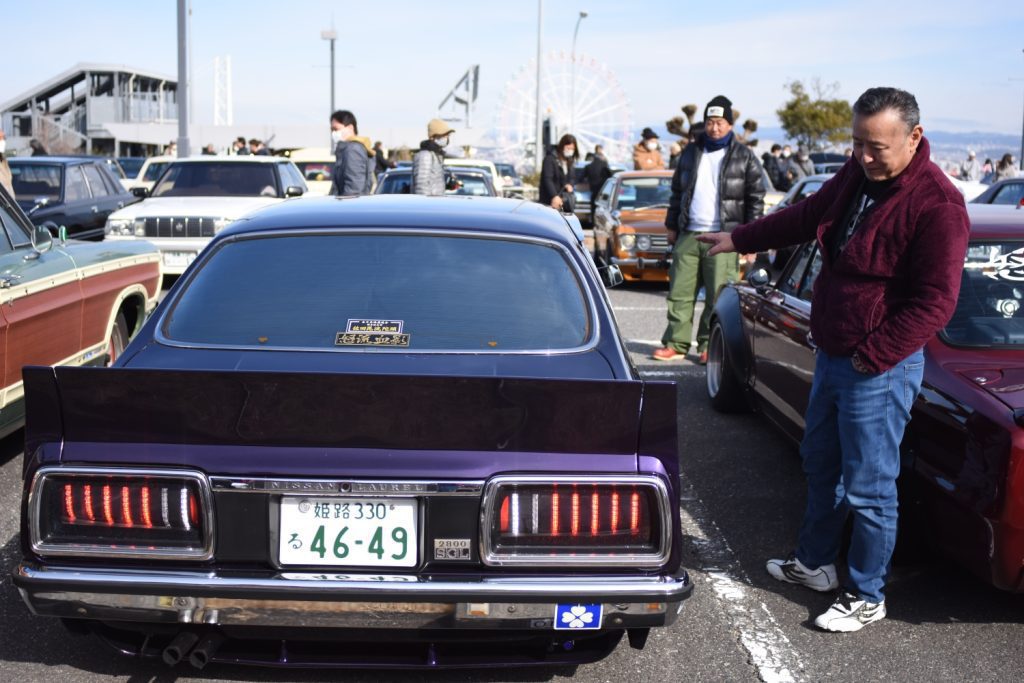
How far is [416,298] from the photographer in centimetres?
364

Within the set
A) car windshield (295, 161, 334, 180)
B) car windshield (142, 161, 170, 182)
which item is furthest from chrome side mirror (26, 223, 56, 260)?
car windshield (295, 161, 334, 180)

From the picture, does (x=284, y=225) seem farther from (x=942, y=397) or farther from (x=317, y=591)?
(x=942, y=397)

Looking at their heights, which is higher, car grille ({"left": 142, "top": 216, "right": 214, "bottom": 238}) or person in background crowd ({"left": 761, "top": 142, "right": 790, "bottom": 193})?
person in background crowd ({"left": 761, "top": 142, "right": 790, "bottom": 193})

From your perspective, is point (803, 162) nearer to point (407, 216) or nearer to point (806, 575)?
point (806, 575)

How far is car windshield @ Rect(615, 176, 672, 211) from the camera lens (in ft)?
48.2

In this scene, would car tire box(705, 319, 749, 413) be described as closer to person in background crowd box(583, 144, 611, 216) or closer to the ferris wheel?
person in background crowd box(583, 144, 611, 216)

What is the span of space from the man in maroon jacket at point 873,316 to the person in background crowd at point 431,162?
21.8ft

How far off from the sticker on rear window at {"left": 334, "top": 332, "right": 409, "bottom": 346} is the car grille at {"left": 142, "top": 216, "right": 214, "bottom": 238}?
891cm

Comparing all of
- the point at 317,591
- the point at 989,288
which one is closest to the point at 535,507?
the point at 317,591

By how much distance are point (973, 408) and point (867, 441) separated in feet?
1.20

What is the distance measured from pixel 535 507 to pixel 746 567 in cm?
190

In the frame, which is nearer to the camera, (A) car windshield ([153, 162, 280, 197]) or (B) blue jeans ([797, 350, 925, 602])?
(B) blue jeans ([797, 350, 925, 602])

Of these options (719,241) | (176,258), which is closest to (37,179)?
(176,258)

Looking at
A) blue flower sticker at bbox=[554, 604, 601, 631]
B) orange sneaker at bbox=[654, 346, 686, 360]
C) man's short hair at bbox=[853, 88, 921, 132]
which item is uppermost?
man's short hair at bbox=[853, 88, 921, 132]
